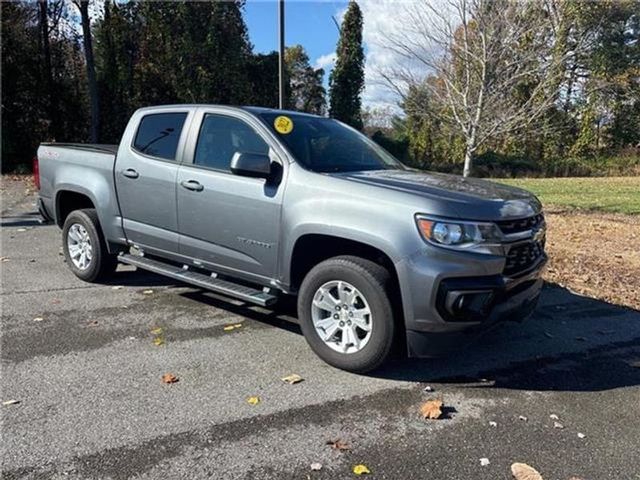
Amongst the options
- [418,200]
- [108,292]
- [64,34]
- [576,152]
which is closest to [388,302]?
[418,200]

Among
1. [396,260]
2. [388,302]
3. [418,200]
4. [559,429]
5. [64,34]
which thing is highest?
[64,34]

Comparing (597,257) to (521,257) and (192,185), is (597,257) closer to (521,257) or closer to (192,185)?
(521,257)

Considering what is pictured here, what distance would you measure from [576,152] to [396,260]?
111 ft

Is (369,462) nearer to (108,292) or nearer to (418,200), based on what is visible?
(418,200)

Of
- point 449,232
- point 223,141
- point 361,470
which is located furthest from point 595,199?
point 361,470

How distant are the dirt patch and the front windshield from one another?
3038 mm

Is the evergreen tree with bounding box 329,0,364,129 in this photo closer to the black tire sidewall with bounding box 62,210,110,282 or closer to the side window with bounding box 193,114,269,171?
the black tire sidewall with bounding box 62,210,110,282

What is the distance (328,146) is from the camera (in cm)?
474

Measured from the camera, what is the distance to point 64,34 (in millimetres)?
19656

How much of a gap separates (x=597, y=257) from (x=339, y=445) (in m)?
6.18

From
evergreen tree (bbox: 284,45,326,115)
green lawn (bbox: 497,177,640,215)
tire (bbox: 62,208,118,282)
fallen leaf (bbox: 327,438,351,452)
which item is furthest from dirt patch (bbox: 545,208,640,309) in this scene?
evergreen tree (bbox: 284,45,326,115)

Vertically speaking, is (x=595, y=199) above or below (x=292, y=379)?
above

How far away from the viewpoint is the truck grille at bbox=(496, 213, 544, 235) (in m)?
3.72

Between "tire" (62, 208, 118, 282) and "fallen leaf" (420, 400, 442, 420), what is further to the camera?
"tire" (62, 208, 118, 282)
